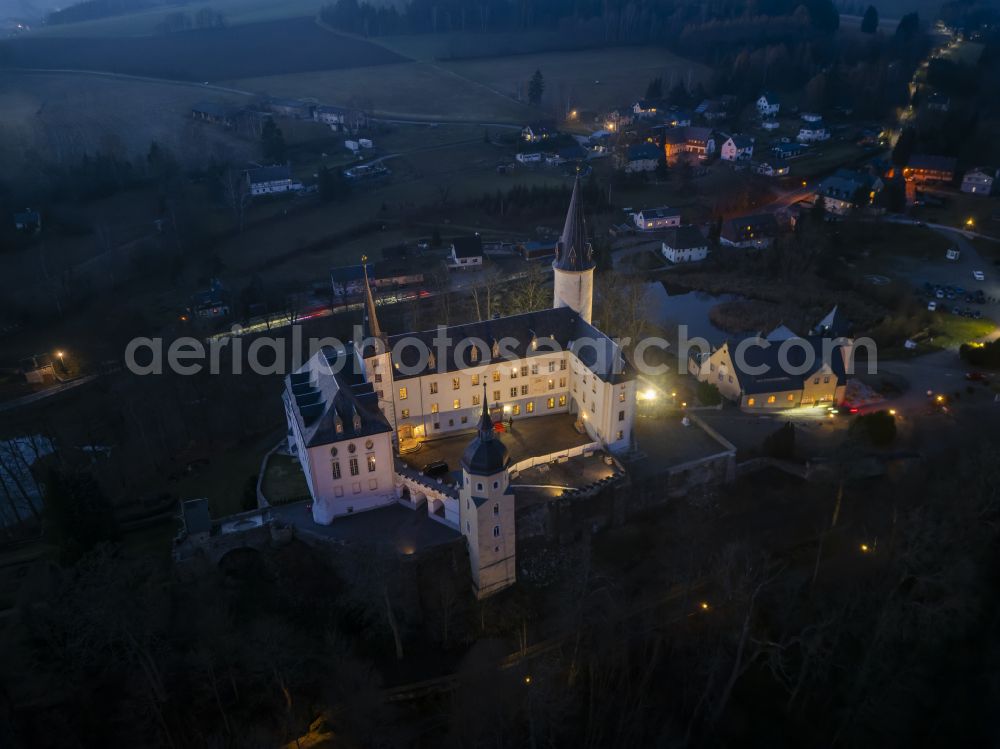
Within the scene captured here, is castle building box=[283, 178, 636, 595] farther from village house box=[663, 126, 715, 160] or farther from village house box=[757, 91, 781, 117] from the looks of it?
village house box=[757, 91, 781, 117]

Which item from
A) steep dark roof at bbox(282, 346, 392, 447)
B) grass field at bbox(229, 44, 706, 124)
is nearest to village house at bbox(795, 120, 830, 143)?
grass field at bbox(229, 44, 706, 124)

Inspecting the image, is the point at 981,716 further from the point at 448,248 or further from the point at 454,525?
the point at 448,248

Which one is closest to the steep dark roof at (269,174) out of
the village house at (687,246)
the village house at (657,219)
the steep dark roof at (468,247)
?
the steep dark roof at (468,247)

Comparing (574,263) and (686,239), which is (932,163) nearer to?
(686,239)

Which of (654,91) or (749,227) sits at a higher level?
(654,91)

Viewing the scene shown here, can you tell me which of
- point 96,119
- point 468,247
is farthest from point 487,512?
point 96,119

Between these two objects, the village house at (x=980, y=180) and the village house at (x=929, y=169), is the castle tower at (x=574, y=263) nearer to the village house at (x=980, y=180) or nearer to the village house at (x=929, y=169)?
the village house at (x=929, y=169)

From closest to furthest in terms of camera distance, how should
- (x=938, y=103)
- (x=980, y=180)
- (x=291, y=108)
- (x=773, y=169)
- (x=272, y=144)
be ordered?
(x=980, y=180)
(x=272, y=144)
(x=773, y=169)
(x=938, y=103)
(x=291, y=108)
